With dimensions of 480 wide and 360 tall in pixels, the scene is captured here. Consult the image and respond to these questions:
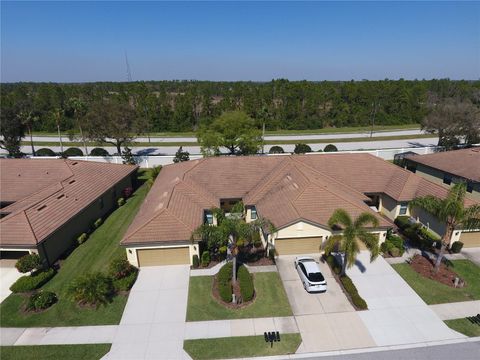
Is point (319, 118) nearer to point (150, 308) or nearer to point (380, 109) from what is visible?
point (380, 109)

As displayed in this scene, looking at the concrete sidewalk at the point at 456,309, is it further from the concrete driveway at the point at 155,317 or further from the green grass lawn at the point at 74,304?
the green grass lawn at the point at 74,304

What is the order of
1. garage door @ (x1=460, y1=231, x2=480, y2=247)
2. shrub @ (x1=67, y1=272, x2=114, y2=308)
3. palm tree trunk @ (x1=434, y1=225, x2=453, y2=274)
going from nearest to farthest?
shrub @ (x1=67, y1=272, x2=114, y2=308) → palm tree trunk @ (x1=434, y1=225, x2=453, y2=274) → garage door @ (x1=460, y1=231, x2=480, y2=247)

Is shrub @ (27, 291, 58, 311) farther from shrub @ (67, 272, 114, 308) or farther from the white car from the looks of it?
the white car

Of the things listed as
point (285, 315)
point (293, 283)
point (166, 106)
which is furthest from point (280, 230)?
point (166, 106)

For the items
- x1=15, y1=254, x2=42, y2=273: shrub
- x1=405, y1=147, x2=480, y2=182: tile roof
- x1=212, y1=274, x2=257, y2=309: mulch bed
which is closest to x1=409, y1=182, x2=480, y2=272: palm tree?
x1=405, y1=147, x2=480, y2=182: tile roof

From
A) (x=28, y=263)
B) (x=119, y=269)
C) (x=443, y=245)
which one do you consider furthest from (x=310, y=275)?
(x=28, y=263)

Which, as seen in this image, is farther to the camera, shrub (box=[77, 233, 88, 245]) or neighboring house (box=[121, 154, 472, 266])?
shrub (box=[77, 233, 88, 245])

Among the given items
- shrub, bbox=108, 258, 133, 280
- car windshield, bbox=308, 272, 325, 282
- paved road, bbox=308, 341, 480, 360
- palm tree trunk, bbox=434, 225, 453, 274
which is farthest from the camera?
shrub, bbox=108, 258, 133, 280
